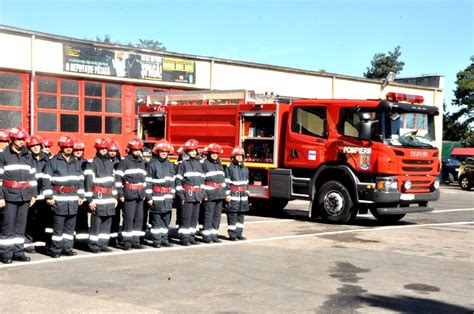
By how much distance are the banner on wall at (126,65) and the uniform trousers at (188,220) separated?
12.9m

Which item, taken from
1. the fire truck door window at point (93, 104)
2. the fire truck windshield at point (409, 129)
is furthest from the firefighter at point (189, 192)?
the fire truck door window at point (93, 104)

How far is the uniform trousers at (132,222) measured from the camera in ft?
32.6

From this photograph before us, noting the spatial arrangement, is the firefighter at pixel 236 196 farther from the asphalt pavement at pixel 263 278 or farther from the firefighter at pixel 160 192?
the firefighter at pixel 160 192

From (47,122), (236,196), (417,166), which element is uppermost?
(47,122)

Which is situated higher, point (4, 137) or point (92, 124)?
point (92, 124)

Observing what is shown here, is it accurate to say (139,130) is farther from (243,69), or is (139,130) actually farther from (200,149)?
(243,69)

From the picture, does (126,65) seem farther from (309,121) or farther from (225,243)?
(225,243)

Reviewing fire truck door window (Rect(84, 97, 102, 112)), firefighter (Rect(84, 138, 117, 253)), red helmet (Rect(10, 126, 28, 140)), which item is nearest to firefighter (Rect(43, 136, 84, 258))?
firefighter (Rect(84, 138, 117, 253))

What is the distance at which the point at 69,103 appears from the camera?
22375mm

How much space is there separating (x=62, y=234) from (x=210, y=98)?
789 centimetres

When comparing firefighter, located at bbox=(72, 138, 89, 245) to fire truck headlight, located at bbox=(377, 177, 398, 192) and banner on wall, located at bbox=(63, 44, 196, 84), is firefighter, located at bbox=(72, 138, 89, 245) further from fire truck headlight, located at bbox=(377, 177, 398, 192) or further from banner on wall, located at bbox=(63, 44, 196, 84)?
banner on wall, located at bbox=(63, 44, 196, 84)

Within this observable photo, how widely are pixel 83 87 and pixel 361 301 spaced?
17.8 m

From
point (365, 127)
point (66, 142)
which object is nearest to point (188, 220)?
point (66, 142)

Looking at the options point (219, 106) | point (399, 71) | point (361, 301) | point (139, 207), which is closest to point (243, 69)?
point (219, 106)
